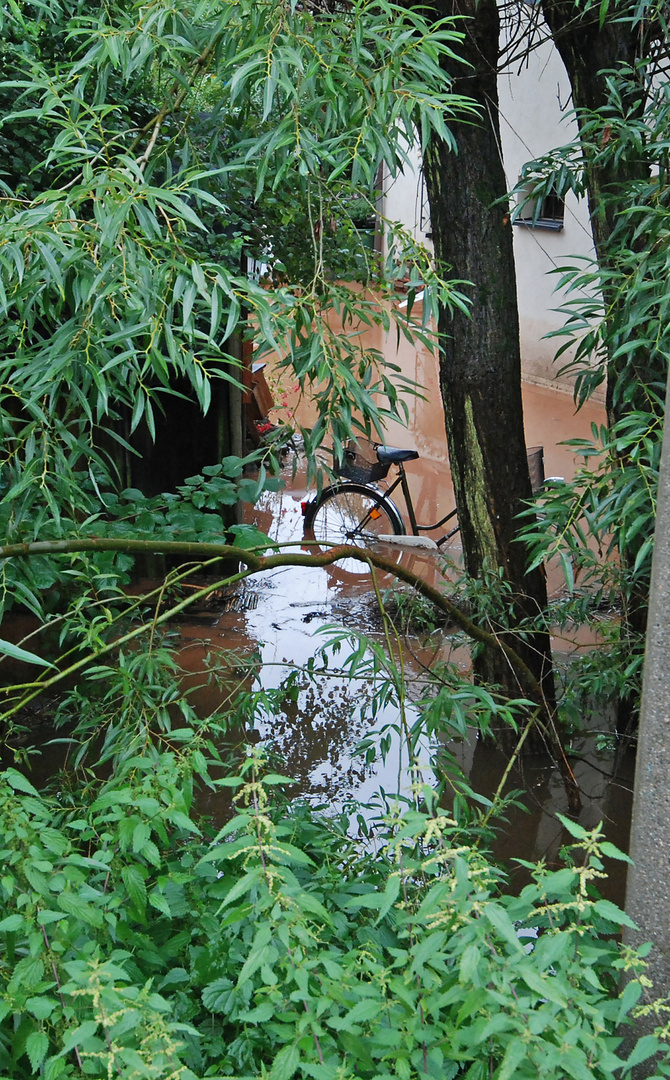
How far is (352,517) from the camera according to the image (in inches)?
277

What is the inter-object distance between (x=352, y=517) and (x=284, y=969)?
5.55 metres

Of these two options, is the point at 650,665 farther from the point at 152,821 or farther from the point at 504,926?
the point at 152,821

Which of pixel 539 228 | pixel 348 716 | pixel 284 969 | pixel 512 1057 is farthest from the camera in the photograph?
pixel 539 228

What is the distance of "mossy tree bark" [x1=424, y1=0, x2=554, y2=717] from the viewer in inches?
144

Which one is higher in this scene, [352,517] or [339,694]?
[352,517]

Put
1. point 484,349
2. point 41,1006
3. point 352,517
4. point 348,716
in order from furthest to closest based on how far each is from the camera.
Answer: point 352,517, point 348,716, point 484,349, point 41,1006

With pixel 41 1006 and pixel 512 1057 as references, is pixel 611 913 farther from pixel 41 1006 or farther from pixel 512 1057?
pixel 41 1006

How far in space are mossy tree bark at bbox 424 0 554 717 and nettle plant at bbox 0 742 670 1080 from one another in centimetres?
204

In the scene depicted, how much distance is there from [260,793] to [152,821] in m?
0.38

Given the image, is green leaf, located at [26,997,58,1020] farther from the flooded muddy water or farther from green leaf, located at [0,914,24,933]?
the flooded muddy water

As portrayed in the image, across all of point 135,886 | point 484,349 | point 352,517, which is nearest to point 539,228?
point 352,517

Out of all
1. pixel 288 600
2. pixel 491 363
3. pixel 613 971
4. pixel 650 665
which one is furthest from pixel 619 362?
pixel 288 600

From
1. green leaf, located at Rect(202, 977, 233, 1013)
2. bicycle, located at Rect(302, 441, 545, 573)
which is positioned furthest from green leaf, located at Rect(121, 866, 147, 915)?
bicycle, located at Rect(302, 441, 545, 573)

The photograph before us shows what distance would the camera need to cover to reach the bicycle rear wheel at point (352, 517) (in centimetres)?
667
